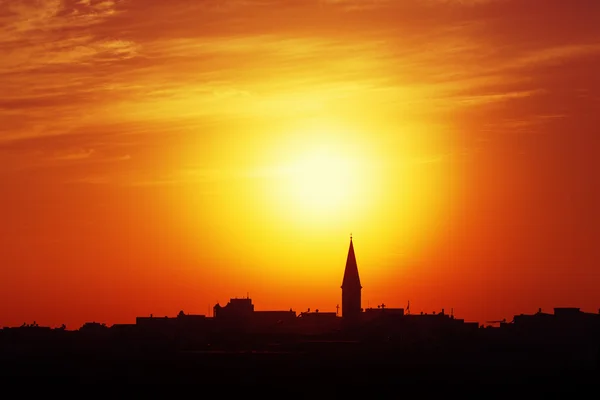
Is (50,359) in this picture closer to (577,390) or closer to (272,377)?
(272,377)

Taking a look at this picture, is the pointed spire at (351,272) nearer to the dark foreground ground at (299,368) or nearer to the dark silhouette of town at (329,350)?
the dark silhouette of town at (329,350)

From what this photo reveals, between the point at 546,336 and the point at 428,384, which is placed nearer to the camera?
the point at 428,384

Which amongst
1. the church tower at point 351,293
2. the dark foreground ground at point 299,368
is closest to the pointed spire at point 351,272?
the church tower at point 351,293

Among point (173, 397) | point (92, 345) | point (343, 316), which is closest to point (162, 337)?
point (92, 345)

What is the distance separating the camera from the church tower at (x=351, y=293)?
5955 inches

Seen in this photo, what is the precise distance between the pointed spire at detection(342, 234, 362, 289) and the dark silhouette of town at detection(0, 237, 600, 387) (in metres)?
0.11

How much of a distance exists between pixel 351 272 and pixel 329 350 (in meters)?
46.6

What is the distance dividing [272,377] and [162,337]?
3545 centimetres

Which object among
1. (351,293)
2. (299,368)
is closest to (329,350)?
(299,368)

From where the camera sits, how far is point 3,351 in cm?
11150

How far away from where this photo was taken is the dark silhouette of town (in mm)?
92163

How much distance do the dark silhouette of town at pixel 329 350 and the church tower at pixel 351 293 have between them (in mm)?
111

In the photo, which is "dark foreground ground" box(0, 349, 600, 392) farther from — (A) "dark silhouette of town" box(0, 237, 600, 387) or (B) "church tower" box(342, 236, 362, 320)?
(B) "church tower" box(342, 236, 362, 320)

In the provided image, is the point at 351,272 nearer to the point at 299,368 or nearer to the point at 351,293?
the point at 351,293
